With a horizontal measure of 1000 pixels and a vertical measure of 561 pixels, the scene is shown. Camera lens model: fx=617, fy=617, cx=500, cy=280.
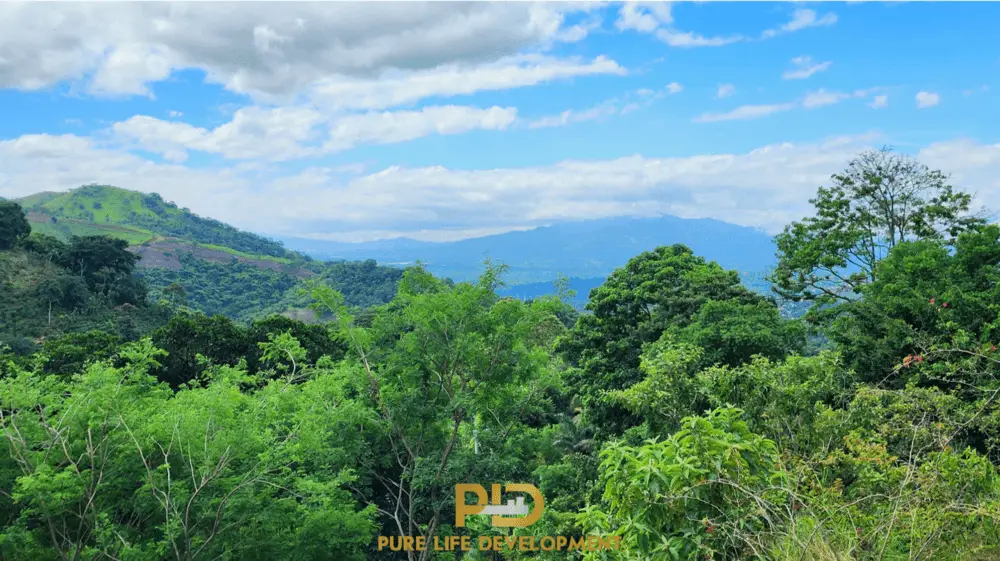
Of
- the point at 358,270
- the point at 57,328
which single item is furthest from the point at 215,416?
the point at 358,270

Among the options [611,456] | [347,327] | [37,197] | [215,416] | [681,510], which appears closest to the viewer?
[681,510]

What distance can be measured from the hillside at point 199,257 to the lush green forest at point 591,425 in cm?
4371

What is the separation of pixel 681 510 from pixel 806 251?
17.2 m

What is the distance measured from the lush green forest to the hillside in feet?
143

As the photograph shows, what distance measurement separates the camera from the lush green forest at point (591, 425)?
3709mm

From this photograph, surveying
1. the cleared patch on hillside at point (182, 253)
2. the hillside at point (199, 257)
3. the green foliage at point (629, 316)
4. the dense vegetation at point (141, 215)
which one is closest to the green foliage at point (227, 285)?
the hillside at point (199, 257)

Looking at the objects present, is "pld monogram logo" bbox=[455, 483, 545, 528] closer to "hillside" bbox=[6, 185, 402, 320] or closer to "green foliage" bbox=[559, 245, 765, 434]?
"green foliage" bbox=[559, 245, 765, 434]

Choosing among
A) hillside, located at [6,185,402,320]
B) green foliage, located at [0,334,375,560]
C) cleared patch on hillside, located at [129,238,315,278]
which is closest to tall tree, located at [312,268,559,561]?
green foliage, located at [0,334,375,560]

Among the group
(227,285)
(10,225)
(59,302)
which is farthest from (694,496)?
(227,285)

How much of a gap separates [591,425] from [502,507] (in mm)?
6410

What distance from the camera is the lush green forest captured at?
3709 mm

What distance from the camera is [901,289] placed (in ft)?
43.1

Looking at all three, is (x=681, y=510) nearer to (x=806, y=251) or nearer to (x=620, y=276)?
(x=620, y=276)

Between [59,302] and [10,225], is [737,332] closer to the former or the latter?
[59,302]
